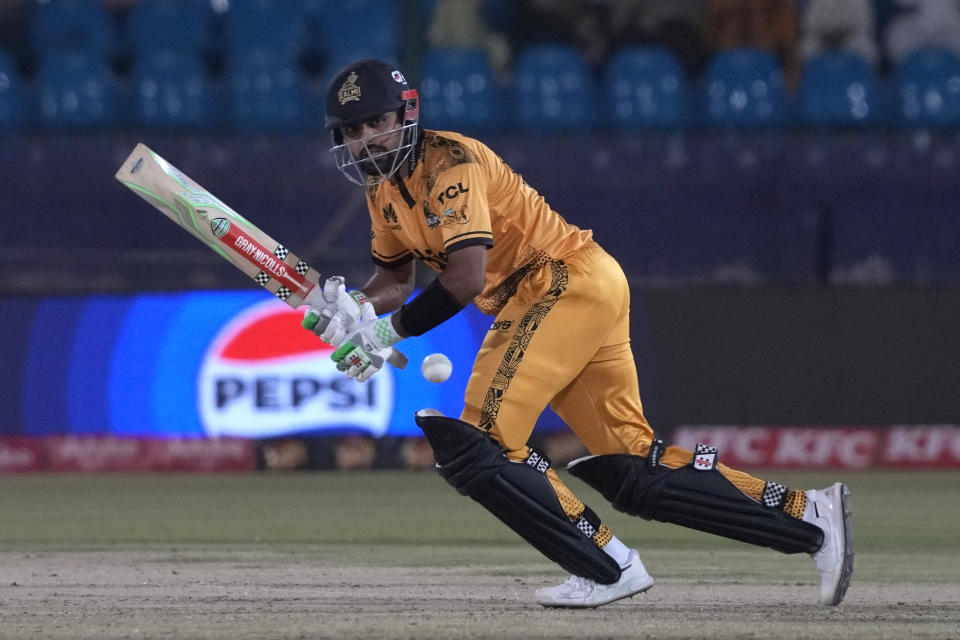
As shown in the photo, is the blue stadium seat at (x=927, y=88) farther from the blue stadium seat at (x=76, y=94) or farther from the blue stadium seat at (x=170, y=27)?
the blue stadium seat at (x=76, y=94)

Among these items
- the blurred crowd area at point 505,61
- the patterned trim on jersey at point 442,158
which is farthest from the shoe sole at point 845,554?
the blurred crowd area at point 505,61

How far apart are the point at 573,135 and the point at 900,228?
2.54 m

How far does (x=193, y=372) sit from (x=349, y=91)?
603 centimetres

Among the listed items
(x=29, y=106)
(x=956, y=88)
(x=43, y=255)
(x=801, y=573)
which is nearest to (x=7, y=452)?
(x=43, y=255)

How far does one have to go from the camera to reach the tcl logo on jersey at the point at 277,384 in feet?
33.8

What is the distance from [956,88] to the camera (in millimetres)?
12828

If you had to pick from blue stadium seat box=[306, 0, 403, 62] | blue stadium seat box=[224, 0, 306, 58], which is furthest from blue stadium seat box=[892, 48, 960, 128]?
blue stadium seat box=[224, 0, 306, 58]

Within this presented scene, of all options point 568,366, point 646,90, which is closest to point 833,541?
point 568,366

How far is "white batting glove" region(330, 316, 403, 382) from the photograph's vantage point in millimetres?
4574

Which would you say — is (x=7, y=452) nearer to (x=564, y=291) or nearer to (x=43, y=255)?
(x=43, y=255)

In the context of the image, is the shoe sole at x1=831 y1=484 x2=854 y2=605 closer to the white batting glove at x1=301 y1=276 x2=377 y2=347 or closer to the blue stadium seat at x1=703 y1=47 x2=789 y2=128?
the white batting glove at x1=301 y1=276 x2=377 y2=347

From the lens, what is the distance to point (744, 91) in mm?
12719

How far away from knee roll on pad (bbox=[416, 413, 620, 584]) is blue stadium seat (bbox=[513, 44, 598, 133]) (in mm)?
8244

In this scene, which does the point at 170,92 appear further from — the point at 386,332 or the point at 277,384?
the point at 386,332
